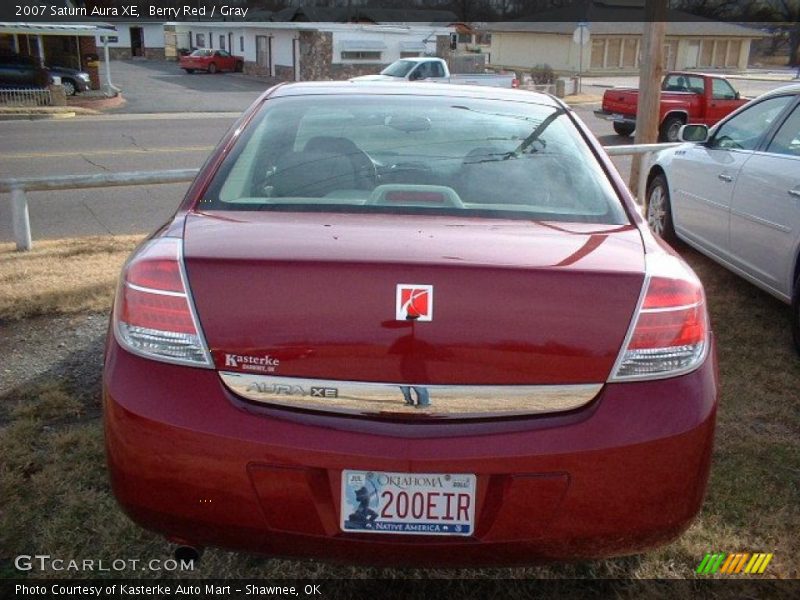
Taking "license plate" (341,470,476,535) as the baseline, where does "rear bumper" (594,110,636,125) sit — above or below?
below

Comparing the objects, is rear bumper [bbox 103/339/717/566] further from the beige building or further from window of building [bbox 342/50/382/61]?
the beige building

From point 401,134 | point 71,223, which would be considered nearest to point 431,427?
point 401,134

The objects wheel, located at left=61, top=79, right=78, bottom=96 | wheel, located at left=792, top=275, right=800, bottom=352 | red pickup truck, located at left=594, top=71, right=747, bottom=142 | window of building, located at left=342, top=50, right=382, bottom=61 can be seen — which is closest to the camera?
wheel, located at left=792, top=275, right=800, bottom=352

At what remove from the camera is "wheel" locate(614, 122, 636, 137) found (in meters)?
21.2

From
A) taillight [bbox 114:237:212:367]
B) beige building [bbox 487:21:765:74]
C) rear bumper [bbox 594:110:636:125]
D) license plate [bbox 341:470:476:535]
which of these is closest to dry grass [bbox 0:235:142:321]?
taillight [bbox 114:237:212:367]

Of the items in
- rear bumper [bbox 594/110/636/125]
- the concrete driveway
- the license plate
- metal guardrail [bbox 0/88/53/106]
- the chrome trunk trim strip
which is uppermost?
the chrome trunk trim strip

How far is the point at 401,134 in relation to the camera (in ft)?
10.9

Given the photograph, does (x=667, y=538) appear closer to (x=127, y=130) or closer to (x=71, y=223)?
(x=71, y=223)

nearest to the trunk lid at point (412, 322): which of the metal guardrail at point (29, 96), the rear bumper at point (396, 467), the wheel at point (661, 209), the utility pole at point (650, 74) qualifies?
the rear bumper at point (396, 467)

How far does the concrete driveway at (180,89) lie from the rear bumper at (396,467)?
89.5 ft

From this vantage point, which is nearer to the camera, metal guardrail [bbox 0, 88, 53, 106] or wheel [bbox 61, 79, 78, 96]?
metal guardrail [bbox 0, 88, 53, 106]

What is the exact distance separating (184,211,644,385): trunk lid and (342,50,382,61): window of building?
131 ft

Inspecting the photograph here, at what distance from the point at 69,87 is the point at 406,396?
31.4 m

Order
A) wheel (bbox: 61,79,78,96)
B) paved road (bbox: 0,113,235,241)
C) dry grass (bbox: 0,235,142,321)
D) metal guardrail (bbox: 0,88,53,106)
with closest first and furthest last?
1. dry grass (bbox: 0,235,142,321)
2. paved road (bbox: 0,113,235,241)
3. metal guardrail (bbox: 0,88,53,106)
4. wheel (bbox: 61,79,78,96)
